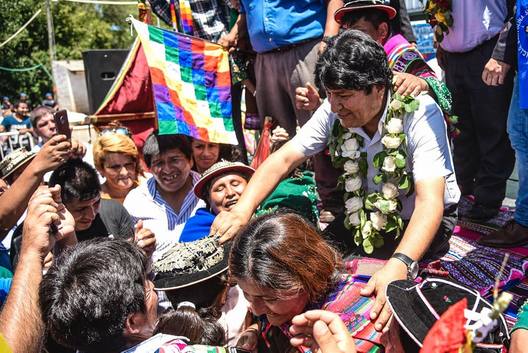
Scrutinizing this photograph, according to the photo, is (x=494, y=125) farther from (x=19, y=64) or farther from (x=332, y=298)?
(x=19, y=64)

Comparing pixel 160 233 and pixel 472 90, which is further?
pixel 472 90

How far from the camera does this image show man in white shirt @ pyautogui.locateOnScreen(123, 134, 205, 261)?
12.1 ft

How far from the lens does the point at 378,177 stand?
9.42ft

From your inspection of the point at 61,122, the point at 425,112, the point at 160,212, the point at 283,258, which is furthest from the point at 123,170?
the point at 283,258

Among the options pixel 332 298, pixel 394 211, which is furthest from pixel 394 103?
pixel 332 298

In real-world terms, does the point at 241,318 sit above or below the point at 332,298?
below

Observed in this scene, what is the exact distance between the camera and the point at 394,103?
2.77 m

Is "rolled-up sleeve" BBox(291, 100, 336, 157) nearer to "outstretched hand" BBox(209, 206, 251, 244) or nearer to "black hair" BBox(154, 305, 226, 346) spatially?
"outstretched hand" BBox(209, 206, 251, 244)

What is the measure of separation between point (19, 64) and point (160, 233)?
2121 centimetres

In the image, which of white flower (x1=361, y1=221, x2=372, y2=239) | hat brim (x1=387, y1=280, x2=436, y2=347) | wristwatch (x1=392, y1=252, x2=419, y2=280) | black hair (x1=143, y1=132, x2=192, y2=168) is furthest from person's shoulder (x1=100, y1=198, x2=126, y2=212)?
hat brim (x1=387, y1=280, x2=436, y2=347)

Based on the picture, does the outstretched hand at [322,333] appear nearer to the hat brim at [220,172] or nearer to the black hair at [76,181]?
the hat brim at [220,172]

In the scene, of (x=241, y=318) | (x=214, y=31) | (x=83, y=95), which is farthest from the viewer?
(x=83, y=95)

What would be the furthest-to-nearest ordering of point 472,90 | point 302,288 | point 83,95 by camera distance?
point 83,95 < point 472,90 < point 302,288

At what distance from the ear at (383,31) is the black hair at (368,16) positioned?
2 centimetres
